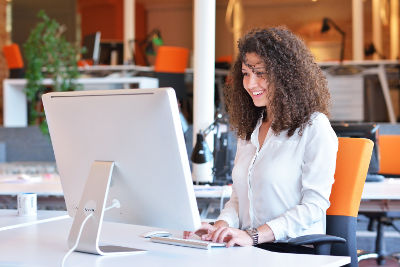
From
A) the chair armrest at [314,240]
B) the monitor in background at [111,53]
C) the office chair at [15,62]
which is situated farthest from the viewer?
the monitor in background at [111,53]

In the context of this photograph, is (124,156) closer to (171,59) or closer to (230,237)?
(230,237)

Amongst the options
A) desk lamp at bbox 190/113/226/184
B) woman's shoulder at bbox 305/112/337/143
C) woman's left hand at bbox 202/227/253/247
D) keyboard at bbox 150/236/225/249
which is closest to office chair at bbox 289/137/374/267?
woman's shoulder at bbox 305/112/337/143

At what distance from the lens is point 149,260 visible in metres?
1.70

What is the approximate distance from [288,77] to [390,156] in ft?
7.29

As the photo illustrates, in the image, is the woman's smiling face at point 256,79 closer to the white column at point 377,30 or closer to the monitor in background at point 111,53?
the monitor in background at point 111,53

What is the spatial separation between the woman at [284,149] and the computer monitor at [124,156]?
1.15 ft

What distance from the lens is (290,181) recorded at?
2176mm

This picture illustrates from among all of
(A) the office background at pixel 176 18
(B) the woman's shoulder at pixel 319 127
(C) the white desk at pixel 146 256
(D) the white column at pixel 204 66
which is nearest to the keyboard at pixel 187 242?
(C) the white desk at pixel 146 256

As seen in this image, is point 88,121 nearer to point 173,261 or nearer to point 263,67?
point 173,261

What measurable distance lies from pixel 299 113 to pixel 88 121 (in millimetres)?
784

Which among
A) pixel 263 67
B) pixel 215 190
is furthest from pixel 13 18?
pixel 263 67

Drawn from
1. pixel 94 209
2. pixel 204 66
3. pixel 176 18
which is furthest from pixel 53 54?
pixel 176 18

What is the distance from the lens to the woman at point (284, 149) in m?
2.12

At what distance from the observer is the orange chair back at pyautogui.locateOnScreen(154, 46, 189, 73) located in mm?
9156
